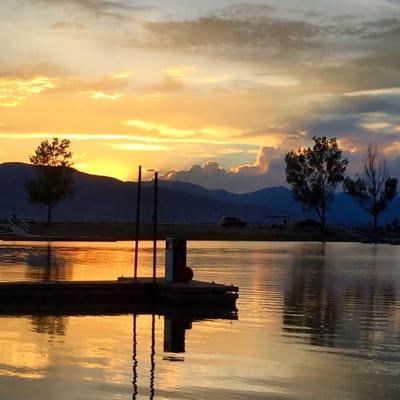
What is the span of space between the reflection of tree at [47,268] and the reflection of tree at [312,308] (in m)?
10.4

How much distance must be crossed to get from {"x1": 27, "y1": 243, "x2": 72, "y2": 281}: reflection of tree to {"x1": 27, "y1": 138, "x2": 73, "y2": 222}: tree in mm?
48371

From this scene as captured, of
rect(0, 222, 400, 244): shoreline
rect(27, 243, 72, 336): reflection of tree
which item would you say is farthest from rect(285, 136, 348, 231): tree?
rect(27, 243, 72, 336): reflection of tree

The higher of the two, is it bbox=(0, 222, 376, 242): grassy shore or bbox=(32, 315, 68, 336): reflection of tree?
bbox=(0, 222, 376, 242): grassy shore

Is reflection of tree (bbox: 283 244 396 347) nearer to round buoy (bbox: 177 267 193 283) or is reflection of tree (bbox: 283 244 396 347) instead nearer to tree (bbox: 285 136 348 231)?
round buoy (bbox: 177 267 193 283)

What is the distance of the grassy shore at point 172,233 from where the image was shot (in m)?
90.0

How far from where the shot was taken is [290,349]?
59.9 feet

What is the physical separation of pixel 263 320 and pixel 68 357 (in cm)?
802

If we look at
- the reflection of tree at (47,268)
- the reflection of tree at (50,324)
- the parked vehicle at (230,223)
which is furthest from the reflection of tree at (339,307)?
the parked vehicle at (230,223)

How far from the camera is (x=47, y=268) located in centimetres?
3981

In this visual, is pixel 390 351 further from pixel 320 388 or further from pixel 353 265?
pixel 353 265

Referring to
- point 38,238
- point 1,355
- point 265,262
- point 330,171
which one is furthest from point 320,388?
point 330,171

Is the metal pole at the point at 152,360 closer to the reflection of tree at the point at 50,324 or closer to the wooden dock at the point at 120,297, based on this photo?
the reflection of tree at the point at 50,324

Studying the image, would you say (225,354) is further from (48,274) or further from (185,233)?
(185,233)

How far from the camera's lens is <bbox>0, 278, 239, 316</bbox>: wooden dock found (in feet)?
83.5
